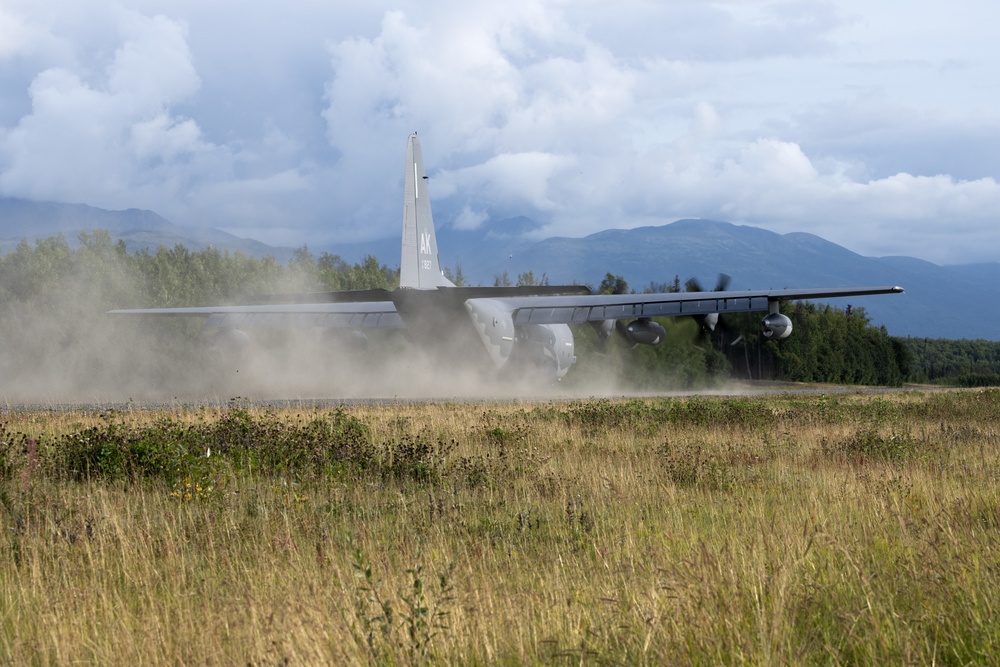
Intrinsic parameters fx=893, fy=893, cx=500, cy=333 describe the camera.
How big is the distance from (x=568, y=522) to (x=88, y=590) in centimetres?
453

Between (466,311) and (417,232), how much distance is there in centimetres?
394

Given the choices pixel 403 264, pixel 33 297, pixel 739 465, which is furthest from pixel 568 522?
pixel 33 297

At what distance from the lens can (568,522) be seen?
30.0ft

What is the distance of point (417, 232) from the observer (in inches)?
1439

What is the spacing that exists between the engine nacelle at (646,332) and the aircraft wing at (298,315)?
990 centimetres

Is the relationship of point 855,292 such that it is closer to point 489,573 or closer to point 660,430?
point 660,430

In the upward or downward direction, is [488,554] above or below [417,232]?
below

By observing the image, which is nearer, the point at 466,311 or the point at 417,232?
the point at 466,311

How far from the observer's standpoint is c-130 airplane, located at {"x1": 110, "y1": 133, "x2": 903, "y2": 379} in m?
34.5

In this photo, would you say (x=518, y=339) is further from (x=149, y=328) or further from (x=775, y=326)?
(x=149, y=328)

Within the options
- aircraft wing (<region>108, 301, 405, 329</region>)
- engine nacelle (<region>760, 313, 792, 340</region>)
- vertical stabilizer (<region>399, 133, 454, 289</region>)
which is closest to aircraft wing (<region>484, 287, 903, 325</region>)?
engine nacelle (<region>760, 313, 792, 340</region>)

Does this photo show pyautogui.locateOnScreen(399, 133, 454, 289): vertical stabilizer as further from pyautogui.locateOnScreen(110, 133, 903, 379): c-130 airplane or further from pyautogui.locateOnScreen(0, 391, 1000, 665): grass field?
pyautogui.locateOnScreen(0, 391, 1000, 665): grass field

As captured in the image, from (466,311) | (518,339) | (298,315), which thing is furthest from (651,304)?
(298,315)

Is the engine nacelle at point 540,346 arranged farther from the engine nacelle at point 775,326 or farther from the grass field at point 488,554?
the grass field at point 488,554
